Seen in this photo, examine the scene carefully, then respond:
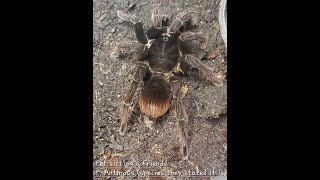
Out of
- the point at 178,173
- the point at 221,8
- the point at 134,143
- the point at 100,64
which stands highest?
the point at 221,8

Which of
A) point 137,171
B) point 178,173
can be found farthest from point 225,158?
point 137,171

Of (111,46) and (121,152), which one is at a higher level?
(111,46)

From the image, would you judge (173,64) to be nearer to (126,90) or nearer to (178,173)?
(126,90)

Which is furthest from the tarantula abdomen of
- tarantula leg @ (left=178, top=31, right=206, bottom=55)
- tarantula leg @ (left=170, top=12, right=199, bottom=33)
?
tarantula leg @ (left=170, top=12, right=199, bottom=33)

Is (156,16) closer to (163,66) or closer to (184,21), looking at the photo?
(184,21)

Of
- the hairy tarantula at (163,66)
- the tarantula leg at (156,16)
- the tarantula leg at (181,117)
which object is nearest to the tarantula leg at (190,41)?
the hairy tarantula at (163,66)

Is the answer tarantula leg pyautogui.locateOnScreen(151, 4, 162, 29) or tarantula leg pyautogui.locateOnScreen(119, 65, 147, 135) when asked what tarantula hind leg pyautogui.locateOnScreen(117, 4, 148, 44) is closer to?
tarantula leg pyautogui.locateOnScreen(151, 4, 162, 29)

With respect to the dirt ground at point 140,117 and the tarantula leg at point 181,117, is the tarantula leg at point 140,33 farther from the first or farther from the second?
the tarantula leg at point 181,117
